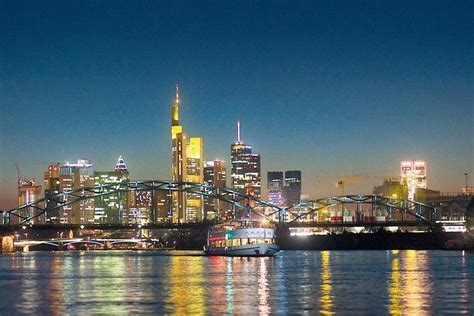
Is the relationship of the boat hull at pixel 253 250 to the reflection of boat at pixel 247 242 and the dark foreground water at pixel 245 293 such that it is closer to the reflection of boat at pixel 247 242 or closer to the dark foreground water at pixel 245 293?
the reflection of boat at pixel 247 242

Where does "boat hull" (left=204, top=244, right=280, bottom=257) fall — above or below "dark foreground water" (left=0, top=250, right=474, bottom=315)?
above

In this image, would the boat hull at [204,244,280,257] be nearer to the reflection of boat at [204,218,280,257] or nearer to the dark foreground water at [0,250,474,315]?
the reflection of boat at [204,218,280,257]

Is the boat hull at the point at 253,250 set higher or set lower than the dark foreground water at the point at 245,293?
higher

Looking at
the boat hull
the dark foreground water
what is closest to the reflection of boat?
the boat hull

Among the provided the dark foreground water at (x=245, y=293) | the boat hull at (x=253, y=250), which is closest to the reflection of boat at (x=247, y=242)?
the boat hull at (x=253, y=250)

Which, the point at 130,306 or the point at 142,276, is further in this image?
the point at 142,276

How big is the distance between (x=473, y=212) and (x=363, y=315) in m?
154

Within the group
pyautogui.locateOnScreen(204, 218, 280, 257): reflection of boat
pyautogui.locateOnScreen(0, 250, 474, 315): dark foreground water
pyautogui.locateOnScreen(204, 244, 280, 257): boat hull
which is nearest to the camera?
pyautogui.locateOnScreen(0, 250, 474, 315): dark foreground water

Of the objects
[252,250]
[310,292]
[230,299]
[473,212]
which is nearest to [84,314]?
[230,299]

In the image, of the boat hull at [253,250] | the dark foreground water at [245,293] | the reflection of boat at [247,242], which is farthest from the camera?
the reflection of boat at [247,242]

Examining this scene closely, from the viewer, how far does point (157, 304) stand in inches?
2169

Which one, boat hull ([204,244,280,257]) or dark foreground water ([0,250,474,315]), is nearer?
dark foreground water ([0,250,474,315])

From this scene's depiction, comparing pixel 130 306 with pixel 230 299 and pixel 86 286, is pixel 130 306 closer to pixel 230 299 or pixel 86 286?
pixel 230 299

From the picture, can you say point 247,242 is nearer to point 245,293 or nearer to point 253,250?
point 253,250
